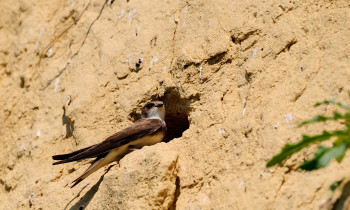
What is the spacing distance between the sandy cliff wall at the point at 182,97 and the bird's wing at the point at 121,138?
0.14m

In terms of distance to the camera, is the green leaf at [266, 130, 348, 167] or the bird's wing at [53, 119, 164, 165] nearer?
the green leaf at [266, 130, 348, 167]

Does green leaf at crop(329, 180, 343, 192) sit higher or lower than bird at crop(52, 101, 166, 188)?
higher

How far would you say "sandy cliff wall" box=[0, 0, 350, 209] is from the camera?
2.93 meters

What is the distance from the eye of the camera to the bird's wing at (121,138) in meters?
3.65

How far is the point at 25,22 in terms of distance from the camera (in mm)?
5484

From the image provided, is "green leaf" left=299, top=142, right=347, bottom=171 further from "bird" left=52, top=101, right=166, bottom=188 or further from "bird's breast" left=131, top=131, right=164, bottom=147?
"bird's breast" left=131, top=131, right=164, bottom=147

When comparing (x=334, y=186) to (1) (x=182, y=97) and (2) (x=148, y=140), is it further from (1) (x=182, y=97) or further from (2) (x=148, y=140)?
(2) (x=148, y=140)

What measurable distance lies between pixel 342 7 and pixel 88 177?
82.7 inches

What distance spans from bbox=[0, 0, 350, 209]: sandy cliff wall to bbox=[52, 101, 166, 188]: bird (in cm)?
9

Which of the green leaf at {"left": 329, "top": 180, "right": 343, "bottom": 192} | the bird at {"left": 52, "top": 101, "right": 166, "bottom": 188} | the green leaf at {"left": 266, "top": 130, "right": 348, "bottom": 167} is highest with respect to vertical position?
the green leaf at {"left": 266, "top": 130, "right": 348, "bottom": 167}

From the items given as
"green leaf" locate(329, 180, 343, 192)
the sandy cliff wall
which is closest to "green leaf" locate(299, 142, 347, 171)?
"green leaf" locate(329, 180, 343, 192)

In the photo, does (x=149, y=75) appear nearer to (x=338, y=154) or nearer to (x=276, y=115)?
(x=276, y=115)

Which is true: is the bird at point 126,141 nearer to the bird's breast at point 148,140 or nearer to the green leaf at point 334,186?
the bird's breast at point 148,140

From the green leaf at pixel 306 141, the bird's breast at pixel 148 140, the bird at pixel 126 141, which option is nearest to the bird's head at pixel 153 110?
the bird at pixel 126 141
